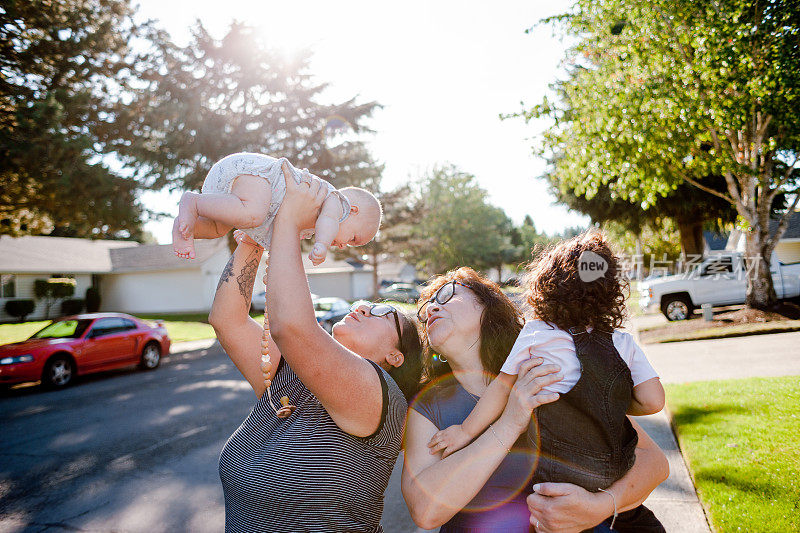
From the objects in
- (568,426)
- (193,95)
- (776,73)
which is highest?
(193,95)

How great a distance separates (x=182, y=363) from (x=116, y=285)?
2739 cm

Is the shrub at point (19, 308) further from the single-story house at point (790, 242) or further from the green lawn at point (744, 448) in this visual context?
the single-story house at point (790, 242)

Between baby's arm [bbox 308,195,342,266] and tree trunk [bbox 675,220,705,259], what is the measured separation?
1056 inches

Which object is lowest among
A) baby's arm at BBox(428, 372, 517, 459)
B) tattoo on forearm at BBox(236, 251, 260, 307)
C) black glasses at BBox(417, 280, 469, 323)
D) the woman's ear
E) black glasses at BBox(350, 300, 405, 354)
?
baby's arm at BBox(428, 372, 517, 459)

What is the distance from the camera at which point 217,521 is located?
4.42m

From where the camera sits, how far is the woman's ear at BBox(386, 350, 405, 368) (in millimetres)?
2204

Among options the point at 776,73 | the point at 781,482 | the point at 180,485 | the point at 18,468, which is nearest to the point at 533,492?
the point at 781,482

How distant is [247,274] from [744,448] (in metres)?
5.16

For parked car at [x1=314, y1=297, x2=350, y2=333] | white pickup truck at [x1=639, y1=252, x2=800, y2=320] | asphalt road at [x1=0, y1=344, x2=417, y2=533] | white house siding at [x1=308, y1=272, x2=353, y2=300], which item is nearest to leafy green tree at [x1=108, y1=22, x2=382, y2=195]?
parked car at [x1=314, y1=297, x2=350, y2=333]

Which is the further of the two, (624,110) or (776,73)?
(624,110)

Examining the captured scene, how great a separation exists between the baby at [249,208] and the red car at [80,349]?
1162 centimetres

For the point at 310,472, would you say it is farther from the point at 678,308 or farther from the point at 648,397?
the point at 678,308

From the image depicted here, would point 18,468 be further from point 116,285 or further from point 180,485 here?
point 116,285

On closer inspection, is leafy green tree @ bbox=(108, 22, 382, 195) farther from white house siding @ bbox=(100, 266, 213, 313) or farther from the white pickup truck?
white house siding @ bbox=(100, 266, 213, 313)
